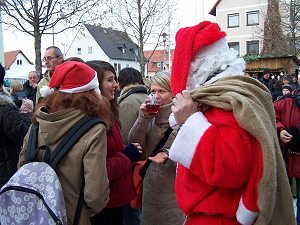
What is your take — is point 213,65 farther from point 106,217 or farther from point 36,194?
point 106,217

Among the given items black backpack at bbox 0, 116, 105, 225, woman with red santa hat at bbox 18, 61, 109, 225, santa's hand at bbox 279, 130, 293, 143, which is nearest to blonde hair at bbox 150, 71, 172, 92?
woman with red santa hat at bbox 18, 61, 109, 225

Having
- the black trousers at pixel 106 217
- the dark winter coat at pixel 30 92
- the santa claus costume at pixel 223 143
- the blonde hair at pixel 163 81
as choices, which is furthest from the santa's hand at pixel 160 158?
the dark winter coat at pixel 30 92

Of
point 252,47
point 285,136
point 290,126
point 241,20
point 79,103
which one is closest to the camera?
point 79,103

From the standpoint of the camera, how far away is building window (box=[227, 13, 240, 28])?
39.4 meters

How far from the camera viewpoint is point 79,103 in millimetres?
2387

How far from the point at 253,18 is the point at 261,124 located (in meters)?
39.7

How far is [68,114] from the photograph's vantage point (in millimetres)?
2307

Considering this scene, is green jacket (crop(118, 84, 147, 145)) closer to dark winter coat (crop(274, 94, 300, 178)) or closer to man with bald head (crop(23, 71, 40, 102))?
dark winter coat (crop(274, 94, 300, 178))

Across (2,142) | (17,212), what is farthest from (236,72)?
(2,142)

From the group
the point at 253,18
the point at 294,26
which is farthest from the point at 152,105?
the point at 253,18

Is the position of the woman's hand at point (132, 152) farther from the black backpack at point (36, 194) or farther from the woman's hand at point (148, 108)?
the black backpack at point (36, 194)

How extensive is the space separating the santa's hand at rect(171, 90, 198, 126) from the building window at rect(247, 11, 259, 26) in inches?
1531

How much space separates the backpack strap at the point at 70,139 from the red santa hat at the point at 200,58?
73 cm

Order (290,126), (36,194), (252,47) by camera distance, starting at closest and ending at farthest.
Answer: (36,194), (290,126), (252,47)
